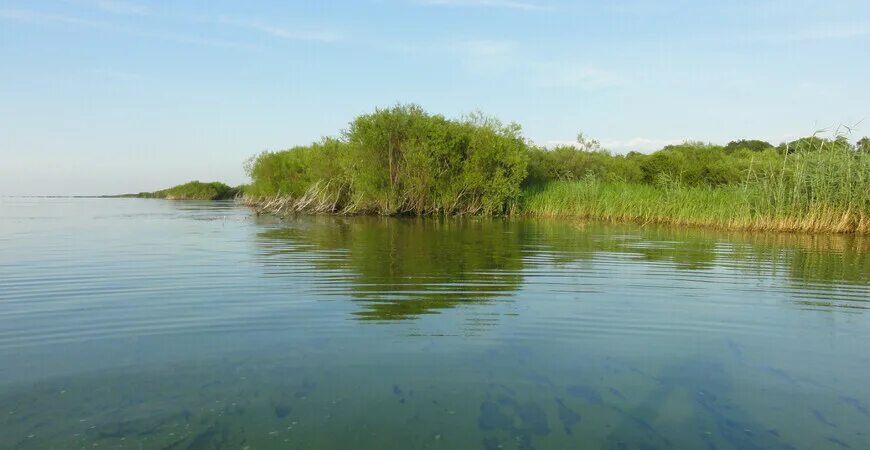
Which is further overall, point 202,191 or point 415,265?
point 202,191

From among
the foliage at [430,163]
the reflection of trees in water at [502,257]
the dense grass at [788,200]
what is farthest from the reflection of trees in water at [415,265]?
the foliage at [430,163]

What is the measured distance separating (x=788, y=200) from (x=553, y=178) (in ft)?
83.6

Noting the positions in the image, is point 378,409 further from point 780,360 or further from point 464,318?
point 780,360

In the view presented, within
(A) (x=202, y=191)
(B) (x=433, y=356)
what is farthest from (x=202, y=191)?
(B) (x=433, y=356)

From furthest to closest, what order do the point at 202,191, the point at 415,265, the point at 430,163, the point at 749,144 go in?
the point at 202,191 → the point at 749,144 → the point at 430,163 → the point at 415,265

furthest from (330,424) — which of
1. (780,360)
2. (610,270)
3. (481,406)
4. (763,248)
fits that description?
(763,248)

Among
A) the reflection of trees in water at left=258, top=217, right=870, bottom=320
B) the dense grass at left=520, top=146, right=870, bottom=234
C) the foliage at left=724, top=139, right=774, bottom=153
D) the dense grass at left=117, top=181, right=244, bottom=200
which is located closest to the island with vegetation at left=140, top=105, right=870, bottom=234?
the dense grass at left=520, top=146, right=870, bottom=234

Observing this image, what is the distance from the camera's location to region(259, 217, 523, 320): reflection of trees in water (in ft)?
31.4

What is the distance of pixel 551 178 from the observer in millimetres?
47812

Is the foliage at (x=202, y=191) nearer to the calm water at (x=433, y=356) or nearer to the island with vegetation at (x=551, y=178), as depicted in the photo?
the island with vegetation at (x=551, y=178)

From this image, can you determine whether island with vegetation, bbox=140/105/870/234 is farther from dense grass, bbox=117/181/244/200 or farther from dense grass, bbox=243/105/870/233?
dense grass, bbox=117/181/244/200

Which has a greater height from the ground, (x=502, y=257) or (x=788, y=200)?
(x=788, y=200)

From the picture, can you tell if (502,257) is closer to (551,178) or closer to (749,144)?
(551,178)

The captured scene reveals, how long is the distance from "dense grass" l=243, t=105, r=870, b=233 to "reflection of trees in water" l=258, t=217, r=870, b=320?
75.2 inches
